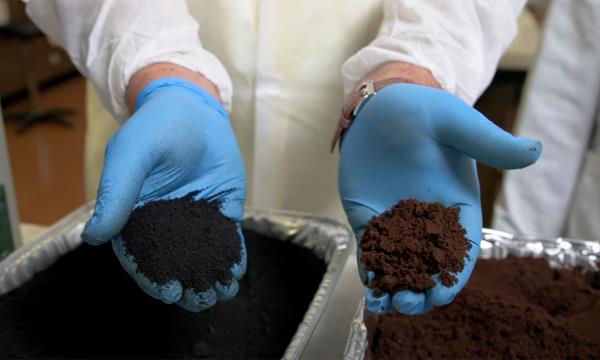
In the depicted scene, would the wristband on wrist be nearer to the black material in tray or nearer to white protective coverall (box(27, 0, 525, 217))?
white protective coverall (box(27, 0, 525, 217))

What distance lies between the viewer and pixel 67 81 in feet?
12.4

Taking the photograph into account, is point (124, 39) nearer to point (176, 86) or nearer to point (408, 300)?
point (176, 86)

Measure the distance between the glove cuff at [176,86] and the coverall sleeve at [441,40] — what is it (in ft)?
0.59

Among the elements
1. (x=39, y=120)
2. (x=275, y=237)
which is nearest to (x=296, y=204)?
(x=275, y=237)

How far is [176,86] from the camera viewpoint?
614 mm

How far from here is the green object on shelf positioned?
0.74 metres

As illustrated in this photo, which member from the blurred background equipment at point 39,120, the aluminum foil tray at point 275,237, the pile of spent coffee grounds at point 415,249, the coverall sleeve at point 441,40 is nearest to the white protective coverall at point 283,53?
the coverall sleeve at point 441,40

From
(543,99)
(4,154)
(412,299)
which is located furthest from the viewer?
(543,99)

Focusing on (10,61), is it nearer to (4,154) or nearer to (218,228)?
→ (4,154)

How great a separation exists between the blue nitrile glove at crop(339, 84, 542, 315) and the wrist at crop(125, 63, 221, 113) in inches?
7.9

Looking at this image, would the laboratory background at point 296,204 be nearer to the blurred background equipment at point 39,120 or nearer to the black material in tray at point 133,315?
the black material in tray at point 133,315

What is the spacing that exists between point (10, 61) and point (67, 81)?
673 millimetres

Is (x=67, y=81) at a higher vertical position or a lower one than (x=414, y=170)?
lower

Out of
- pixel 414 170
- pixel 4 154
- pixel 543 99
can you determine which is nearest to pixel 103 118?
pixel 4 154
